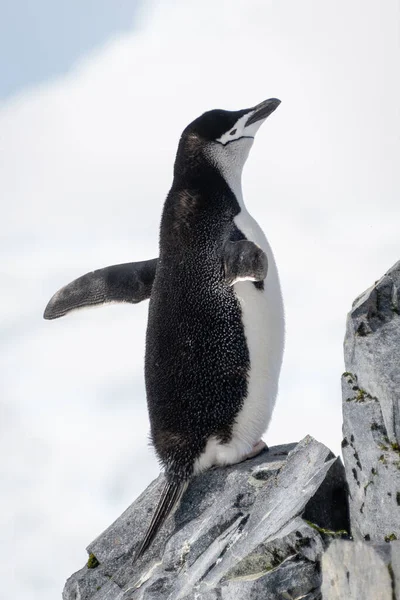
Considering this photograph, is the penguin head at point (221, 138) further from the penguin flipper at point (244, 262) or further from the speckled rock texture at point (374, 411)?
the speckled rock texture at point (374, 411)

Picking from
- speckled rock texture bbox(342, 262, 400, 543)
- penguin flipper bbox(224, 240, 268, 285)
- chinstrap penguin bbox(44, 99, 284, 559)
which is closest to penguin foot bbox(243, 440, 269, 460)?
chinstrap penguin bbox(44, 99, 284, 559)

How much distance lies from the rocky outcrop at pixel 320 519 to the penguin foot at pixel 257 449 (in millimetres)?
279

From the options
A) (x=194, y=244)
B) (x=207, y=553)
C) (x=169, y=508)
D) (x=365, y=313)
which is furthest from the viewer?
(x=194, y=244)

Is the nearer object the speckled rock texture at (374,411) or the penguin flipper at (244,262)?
the speckled rock texture at (374,411)

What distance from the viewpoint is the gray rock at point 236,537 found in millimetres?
3744

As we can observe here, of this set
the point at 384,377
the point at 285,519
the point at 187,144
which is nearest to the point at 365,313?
the point at 384,377

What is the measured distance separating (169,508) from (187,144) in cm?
218

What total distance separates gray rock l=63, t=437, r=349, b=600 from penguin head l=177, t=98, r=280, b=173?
1795 mm

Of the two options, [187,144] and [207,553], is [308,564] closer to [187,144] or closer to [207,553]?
[207,553]

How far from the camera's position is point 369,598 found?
321cm

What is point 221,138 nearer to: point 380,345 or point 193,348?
point 193,348

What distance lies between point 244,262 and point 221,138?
1.16 metres

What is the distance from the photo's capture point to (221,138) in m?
5.81

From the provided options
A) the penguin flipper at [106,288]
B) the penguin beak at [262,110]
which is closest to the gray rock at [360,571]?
the penguin flipper at [106,288]
